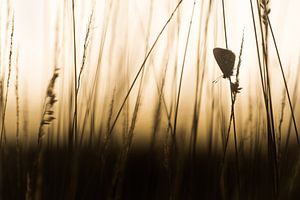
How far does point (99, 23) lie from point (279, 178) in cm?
74

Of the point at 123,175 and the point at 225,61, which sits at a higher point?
the point at 225,61

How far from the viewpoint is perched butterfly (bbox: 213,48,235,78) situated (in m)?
1.23

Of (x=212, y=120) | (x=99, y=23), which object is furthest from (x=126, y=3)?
(x=212, y=120)

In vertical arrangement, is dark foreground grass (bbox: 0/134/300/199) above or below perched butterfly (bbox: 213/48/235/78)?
below

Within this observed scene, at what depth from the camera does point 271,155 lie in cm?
113

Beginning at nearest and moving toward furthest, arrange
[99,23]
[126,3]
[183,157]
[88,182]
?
[88,182] → [183,157] → [99,23] → [126,3]

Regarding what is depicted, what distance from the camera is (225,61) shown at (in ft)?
4.04

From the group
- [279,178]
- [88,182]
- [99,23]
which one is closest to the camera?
[279,178]

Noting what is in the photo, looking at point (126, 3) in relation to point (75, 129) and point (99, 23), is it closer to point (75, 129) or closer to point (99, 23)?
point (99, 23)

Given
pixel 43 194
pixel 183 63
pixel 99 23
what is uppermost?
pixel 99 23

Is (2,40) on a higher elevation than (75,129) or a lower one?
higher

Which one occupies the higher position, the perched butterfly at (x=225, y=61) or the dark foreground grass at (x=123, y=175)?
the perched butterfly at (x=225, y=61)

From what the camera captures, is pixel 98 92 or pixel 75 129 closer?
pixel 75 129

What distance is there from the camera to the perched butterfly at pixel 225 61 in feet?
4.03
